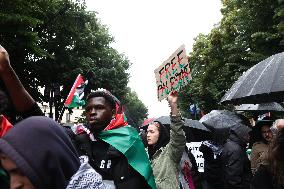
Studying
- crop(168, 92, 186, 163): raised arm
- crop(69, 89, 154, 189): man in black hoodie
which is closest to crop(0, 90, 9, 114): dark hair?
crop(69, 89, 154, 189): man in black hoodie

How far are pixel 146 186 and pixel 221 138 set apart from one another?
3841 mm

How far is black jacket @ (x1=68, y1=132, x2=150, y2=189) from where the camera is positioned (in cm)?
288

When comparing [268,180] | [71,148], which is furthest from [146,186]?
[71,148]

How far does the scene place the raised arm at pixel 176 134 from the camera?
12.7ft

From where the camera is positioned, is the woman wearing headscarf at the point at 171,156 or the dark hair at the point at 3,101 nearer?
the dark hair at the point at 3,101

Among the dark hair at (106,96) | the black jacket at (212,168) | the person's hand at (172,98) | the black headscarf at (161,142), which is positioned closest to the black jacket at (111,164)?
the dark hair at (106,96)

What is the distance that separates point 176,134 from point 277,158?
1.24m

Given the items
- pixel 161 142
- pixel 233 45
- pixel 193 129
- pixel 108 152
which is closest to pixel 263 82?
pixel 161 142

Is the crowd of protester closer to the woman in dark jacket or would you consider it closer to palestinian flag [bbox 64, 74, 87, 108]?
the woman in dark jacket

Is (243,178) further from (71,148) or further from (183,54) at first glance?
(71,148)

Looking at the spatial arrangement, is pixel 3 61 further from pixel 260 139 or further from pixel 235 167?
pixel 260 139

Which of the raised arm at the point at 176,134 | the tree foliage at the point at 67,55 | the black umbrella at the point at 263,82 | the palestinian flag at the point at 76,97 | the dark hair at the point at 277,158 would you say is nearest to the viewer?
the dark hair at the point at 277,158

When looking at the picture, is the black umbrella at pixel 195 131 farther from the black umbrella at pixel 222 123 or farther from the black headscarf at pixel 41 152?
the black headscarf at pixel 41 152

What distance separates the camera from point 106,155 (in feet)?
9.77
